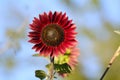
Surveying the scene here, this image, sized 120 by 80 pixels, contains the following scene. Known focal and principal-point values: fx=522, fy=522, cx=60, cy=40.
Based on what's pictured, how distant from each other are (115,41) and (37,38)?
31.0 feet

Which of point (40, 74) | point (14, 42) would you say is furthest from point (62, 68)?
point (14, 42)

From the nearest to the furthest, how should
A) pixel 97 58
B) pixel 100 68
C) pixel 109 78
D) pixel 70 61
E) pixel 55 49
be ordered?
pixel 55 49 → pixel 70 61 → pixel 109 78 → pixel 100 68 → pixel 97 58

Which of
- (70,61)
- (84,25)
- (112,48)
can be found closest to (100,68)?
Result: (112,48)

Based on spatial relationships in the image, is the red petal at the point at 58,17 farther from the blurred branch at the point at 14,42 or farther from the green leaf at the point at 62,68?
the blurred branch at the point at 14,42

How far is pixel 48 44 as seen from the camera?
1.43m

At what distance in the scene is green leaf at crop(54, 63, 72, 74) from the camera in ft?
4.76

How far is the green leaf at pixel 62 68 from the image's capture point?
1450 millimetres

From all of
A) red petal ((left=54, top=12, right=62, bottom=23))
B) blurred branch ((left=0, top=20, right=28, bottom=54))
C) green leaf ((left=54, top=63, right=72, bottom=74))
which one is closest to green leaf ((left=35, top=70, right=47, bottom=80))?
green leaf ((left=54, top=63, right=72, bottom=74))

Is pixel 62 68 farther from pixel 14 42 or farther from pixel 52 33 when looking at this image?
pixel 14 42

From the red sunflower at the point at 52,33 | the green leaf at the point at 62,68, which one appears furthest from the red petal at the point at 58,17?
the green leaf at the point at 62,68

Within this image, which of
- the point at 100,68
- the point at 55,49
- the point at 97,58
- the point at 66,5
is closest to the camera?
the point at 55,49

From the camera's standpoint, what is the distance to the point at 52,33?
4.72 ft

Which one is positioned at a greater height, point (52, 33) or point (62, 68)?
Result: point (52, 33)

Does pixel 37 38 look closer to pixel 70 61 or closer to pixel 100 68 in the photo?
pixel 70 61
